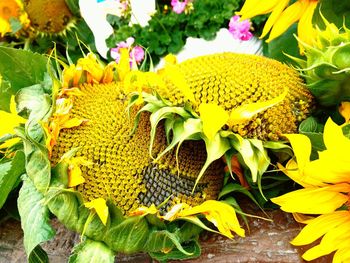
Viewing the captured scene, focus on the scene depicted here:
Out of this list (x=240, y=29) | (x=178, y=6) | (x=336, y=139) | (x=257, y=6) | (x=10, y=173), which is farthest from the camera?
(x=178, y=6)

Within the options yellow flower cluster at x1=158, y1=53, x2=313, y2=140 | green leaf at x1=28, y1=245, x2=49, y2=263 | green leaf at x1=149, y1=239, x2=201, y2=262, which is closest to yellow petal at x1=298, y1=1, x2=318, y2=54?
yellow flower cluster at x1=158, y1=53, x2=313, y2=140

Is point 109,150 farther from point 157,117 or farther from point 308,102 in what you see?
point 308,102

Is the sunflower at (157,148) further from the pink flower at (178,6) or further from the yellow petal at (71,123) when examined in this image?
the pink flower at (178,6)

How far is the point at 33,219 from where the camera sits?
0.80 m

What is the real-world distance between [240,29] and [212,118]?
779mm

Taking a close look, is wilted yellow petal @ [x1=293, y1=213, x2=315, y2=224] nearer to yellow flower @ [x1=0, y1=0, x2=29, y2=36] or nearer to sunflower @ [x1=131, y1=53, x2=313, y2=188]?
sunflower @ [x1=131, y1=53, x2=313, y2=188]

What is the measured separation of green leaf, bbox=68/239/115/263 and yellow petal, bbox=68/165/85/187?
0.22 feet

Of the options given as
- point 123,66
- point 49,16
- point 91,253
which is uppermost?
point 123,66

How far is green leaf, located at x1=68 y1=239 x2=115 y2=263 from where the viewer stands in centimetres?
79

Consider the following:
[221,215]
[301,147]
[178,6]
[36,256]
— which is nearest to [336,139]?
[301,147]

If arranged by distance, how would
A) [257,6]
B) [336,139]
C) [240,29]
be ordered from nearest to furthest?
1. [336,139]
2. [257,6]
3. [240,29]

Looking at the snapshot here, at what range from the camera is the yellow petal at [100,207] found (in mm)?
771

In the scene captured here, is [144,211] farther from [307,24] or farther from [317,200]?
[307,24]

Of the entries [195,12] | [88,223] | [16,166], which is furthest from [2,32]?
[88,223]
